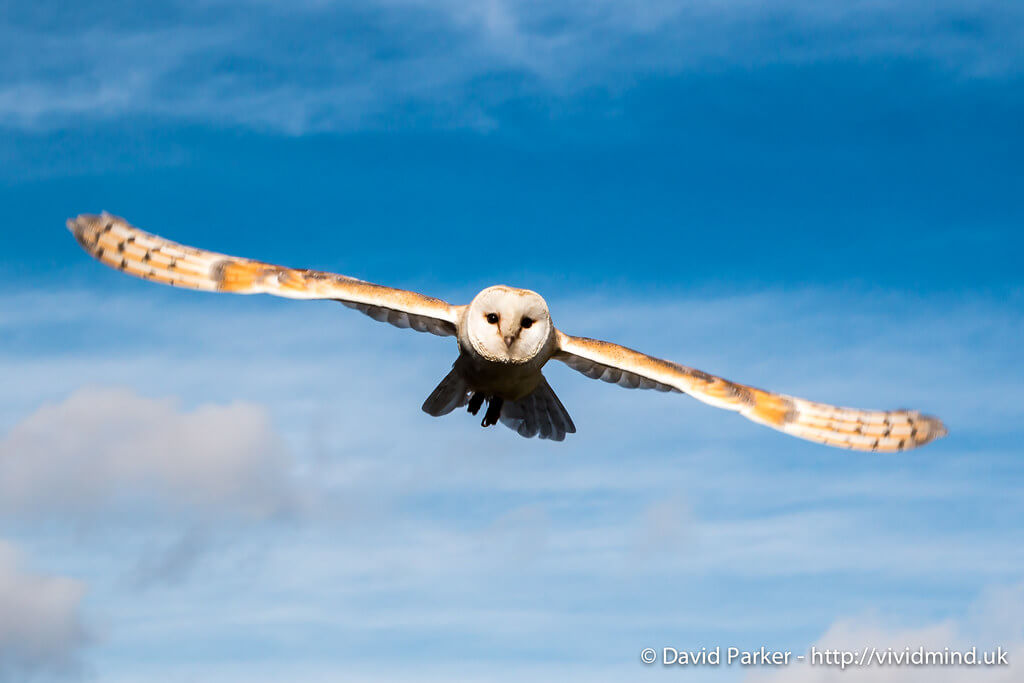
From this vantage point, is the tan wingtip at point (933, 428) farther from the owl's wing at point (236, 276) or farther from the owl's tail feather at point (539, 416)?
the owl's wing at point (236, 276)

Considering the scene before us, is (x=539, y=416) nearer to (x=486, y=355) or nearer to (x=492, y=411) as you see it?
(x=492, y=411)

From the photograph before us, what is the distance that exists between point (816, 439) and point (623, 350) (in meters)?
2.62

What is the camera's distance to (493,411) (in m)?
16.3

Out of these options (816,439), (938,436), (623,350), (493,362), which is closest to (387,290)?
(493,362)

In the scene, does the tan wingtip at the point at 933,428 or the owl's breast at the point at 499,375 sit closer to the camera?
the owl's breast at the point at 499,375

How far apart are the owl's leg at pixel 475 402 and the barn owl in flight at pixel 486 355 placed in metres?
0.51

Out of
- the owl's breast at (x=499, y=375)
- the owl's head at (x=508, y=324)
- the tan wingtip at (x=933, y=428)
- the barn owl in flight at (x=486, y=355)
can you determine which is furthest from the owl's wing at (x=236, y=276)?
the tan wingtip at (x=933, y=428)

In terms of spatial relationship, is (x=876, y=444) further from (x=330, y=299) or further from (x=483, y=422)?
(x=330, y=299)

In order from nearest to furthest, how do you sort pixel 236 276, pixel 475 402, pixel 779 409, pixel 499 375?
pixel 499 375
pixel 779 409
pixel 236 276
pixel 475 402

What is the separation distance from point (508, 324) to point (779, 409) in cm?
361

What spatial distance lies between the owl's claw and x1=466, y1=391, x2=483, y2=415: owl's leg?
12cm

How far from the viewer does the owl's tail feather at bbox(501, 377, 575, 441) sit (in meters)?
16.4

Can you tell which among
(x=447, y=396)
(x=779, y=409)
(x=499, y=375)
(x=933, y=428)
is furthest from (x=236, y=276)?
(x=933, y=428)

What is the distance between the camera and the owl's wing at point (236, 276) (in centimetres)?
1498
